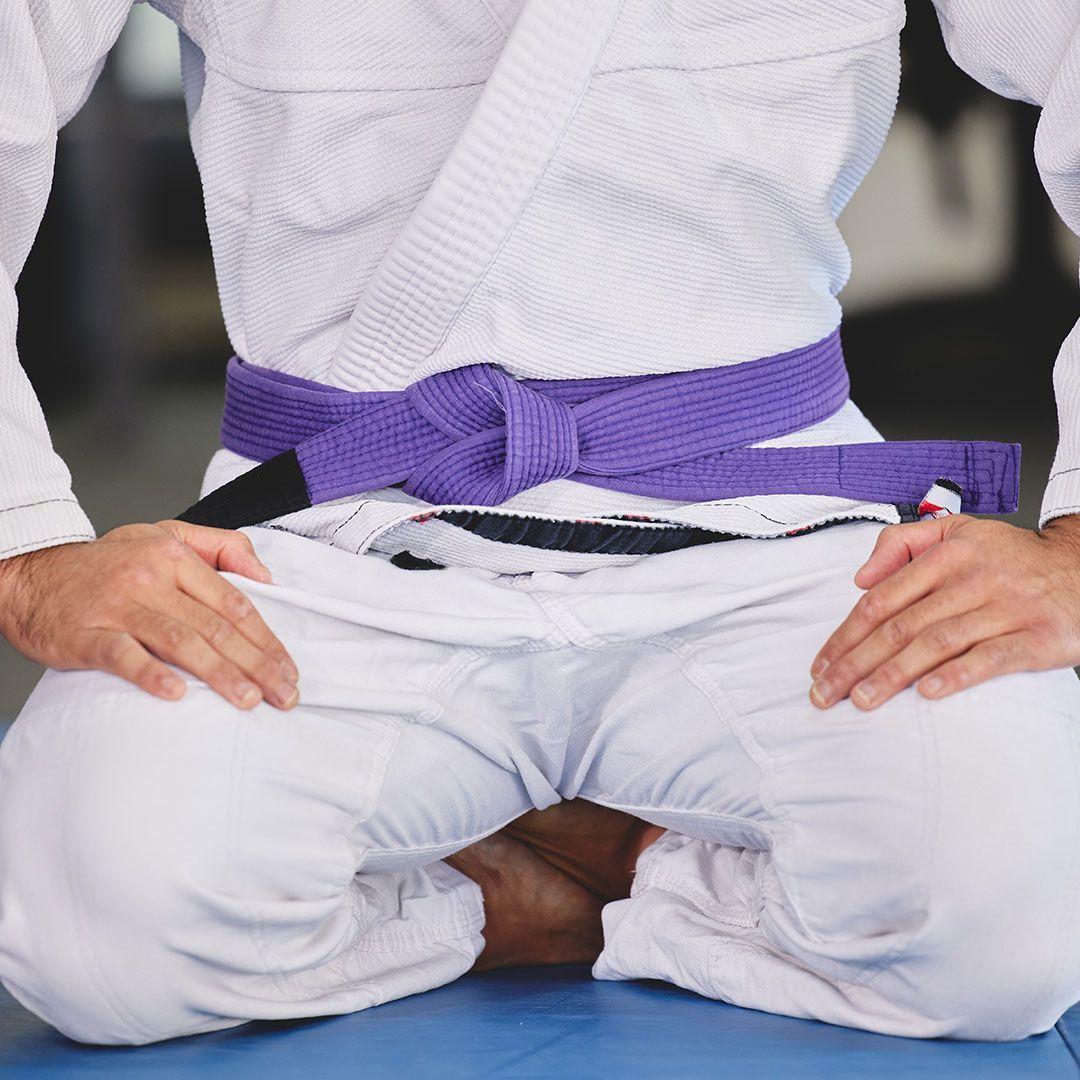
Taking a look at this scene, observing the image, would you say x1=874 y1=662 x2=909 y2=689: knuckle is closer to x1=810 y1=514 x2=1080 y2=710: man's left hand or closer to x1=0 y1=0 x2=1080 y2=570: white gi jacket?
x1=810 y1=514 x2=1080 y2=710: man's left hand

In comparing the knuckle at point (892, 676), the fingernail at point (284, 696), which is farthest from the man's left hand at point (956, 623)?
the fingernail at point (284, 696)

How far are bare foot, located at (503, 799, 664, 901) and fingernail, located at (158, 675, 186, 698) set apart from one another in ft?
1.31

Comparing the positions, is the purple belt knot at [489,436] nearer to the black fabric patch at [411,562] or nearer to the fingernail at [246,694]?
the black fabric patch at [411,562]

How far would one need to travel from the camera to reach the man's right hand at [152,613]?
37.9 inches

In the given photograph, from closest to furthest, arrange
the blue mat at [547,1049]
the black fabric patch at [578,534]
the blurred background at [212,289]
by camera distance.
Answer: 1. the blue mat at [547,1049]
2. the black fabric patch at [578,534]
3. the blurred background at [212,289]

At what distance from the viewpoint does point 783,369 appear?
1202mm

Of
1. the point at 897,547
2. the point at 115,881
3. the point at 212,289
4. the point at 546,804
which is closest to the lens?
the point at 115,881

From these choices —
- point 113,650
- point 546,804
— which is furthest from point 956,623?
point 113,650

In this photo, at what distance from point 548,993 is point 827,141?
0.71 meters

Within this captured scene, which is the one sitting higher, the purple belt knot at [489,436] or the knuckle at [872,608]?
the purple belt knot at [489,436]

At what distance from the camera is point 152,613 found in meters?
0.98

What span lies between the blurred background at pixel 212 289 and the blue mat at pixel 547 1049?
52.4 inches

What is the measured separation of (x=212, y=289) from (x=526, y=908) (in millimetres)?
1337

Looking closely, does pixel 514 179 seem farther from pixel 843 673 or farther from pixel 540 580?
pixel 843 673
